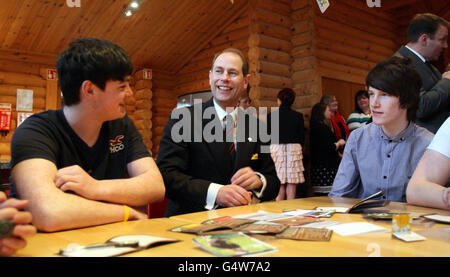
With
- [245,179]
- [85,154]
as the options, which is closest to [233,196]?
[245,179]

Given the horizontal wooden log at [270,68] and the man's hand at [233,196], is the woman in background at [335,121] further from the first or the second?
the man's hand at [233,196]

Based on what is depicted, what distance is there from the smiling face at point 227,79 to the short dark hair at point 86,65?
827mm

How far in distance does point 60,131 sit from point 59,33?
6.18 m

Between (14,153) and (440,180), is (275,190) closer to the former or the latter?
(440,180)

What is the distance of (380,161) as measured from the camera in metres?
2.08

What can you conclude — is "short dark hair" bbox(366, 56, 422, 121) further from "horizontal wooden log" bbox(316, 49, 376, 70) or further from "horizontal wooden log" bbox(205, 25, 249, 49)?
"horizontal wooden log" bbox(205, 25, 249, 49)

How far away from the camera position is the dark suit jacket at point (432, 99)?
2.54 metres

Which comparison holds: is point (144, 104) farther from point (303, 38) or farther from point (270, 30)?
point (303, 38)

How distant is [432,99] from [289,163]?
114 inches

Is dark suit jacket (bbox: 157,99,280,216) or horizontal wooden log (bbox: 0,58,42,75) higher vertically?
horizontal wooden log (bbox: 0,58,42,75)

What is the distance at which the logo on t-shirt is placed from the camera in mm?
1722

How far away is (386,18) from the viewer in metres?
8.70

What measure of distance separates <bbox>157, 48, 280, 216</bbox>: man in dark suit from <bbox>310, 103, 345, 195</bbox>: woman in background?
10.5 feet

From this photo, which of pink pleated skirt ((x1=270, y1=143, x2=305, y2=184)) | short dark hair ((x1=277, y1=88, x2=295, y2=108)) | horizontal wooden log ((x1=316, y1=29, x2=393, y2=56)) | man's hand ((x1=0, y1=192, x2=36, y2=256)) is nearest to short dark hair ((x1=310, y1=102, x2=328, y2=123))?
short dark hair ((x1=277, y1=88, x2=295, y2=108))
